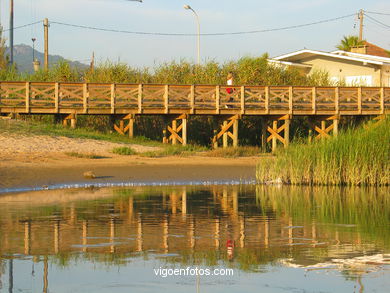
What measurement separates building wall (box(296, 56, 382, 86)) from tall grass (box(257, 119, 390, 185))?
85.2 ft

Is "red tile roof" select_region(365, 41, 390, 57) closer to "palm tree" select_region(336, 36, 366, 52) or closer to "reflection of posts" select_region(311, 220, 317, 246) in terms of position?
"palm tree" select_region(336, 36, 366, 52)

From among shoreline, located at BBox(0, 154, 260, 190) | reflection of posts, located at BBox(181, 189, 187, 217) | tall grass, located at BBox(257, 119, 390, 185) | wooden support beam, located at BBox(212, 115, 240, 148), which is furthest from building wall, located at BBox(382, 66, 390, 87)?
reflection of posts, located at BBox(181, 189, 187, 217)

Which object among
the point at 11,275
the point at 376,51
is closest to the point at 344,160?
the point at 11,275

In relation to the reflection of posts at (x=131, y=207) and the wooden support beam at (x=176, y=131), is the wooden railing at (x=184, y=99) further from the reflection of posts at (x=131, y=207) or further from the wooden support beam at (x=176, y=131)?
the reflection of posts at (x=131, y=207)

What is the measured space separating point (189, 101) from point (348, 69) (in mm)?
18094

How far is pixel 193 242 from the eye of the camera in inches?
470

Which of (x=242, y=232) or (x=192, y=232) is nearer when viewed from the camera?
(x=192, y=232)

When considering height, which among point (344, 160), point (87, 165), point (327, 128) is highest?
point (327, 128)

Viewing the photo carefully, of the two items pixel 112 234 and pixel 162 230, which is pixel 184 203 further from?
pixel 112 234

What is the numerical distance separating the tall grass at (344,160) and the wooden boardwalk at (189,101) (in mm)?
12949

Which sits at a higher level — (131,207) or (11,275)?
(131,207)

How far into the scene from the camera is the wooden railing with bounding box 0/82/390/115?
1276 inches

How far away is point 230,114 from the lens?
113 feet

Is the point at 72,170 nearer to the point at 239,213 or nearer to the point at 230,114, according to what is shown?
the point at 239,213
